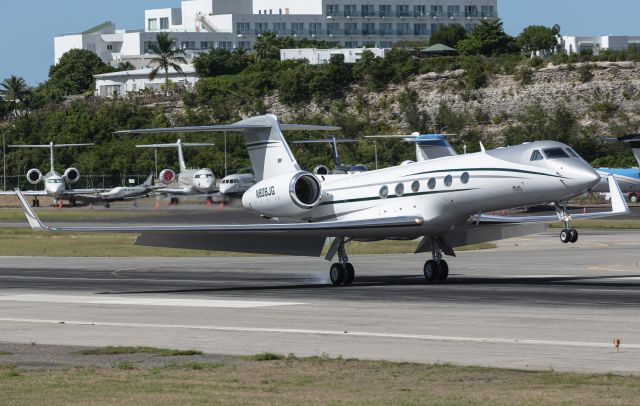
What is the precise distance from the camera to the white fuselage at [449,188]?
102 feet

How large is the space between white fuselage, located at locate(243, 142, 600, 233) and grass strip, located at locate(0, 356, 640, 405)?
13.2m

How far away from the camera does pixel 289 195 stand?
34.1 metres

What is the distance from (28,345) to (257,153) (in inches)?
609

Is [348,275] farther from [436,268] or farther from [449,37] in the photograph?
[449,37]

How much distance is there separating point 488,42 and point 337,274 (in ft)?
457

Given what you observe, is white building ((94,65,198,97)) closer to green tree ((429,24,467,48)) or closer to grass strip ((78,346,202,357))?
green tree ((429,24,467,48))

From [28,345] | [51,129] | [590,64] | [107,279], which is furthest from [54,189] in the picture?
[28,345]

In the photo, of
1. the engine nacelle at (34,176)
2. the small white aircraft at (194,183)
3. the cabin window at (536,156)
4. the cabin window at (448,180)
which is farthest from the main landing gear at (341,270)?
the engine nacelle at (34,176)

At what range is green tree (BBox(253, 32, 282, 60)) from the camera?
17350 centimetres

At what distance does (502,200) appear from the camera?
31828mm

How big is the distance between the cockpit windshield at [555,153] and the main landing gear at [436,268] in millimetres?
4511

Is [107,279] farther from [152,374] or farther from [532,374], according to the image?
[532,374]

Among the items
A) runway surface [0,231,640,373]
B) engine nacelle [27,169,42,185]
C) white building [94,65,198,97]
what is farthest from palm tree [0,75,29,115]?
runway surface [0,231,640,373]

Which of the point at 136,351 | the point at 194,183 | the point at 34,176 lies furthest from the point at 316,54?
the point at 136,351
